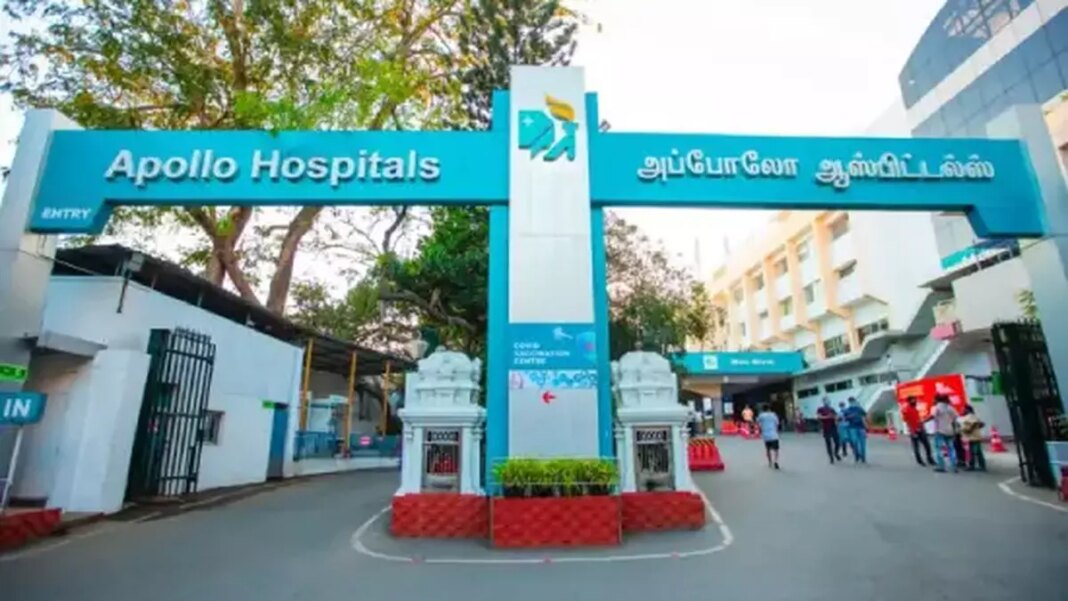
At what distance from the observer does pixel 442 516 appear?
646 cm

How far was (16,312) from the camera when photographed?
671cm

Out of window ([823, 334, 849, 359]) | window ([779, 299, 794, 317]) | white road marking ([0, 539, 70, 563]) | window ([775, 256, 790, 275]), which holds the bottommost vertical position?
white road marking ([0, 539, 70, 563])

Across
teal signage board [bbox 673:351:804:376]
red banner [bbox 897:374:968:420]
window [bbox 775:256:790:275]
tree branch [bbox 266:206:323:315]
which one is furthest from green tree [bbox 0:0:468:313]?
window [bbox 775:256:790:275]

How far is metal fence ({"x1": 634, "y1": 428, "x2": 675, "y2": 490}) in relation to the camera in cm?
691

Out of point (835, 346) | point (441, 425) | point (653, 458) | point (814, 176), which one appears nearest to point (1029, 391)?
point (814, 176)

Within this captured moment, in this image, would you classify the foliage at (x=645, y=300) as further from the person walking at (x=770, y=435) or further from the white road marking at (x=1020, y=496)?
the white road marking at (x=1020, y=496)

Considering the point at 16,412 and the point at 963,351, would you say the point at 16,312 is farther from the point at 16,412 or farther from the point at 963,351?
the point at 963,351

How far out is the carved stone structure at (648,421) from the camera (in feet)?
22.5

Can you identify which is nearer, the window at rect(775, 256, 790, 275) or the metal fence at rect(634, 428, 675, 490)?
the metal fence at rect(634, 428, 675, 490)

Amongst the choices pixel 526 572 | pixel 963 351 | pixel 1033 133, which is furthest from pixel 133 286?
pixel 963 351

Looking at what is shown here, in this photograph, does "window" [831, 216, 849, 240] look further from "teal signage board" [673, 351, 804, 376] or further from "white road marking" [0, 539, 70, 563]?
"white road marking" [0, 539, 70, 563]

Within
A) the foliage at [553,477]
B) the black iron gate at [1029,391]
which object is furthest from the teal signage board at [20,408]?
the black iron gate at [1029,391]

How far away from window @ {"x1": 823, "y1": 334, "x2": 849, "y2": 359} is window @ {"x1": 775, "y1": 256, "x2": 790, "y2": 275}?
534 cm

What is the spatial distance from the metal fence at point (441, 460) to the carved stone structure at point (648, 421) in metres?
1.91
